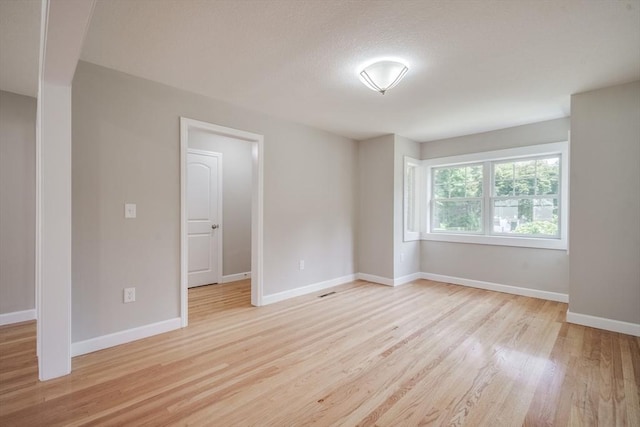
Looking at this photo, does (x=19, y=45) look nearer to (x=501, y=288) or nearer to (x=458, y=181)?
(x=458, y=181)

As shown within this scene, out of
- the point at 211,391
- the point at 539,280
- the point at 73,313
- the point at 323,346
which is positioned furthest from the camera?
the point at 539,280

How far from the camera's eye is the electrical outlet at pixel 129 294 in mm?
2728

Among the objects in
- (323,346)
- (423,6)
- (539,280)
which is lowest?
(323,346)

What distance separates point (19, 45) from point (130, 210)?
149 cm

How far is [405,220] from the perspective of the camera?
197 inches

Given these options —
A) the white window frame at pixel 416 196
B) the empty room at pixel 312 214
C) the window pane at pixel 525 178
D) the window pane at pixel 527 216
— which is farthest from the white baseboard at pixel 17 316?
the window pane at pixel 525 178

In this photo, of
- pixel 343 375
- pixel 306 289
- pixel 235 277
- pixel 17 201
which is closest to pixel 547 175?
pixel 306 289

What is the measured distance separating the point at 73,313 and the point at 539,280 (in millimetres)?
5254

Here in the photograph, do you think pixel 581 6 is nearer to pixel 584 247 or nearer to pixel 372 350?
pixel 584 247

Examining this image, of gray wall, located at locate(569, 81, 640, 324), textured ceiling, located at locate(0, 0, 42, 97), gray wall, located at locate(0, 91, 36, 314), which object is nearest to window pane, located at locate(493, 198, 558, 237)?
gray wall, located at locate(569, 81, 640, 324)

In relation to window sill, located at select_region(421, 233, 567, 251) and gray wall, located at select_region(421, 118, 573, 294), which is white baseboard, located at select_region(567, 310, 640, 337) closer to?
gray wall, located at select_region(421, 118, 573, 294)

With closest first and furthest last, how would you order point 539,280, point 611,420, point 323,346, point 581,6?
point 611,420
point 581,6
point 323,346
point 539,280

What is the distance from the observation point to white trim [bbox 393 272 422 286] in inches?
190

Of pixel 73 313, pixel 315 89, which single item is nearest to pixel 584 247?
pixel 315 89
